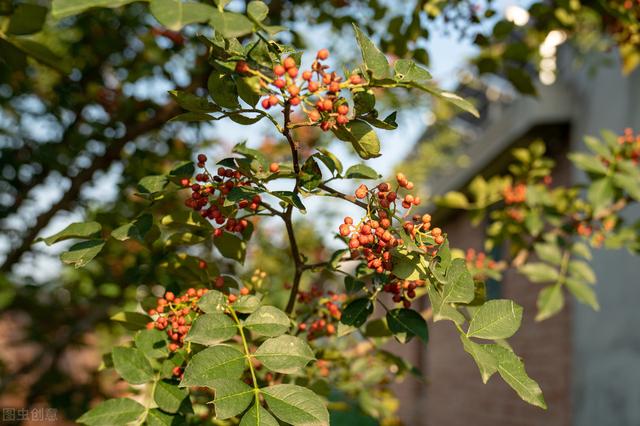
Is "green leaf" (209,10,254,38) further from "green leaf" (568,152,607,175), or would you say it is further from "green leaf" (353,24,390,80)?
"green leaf" (568,152,607,175)

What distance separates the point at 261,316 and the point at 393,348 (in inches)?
421

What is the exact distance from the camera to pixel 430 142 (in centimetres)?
922

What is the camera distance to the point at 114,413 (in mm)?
1180

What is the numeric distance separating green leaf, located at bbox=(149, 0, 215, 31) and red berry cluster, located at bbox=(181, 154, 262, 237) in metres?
0.38

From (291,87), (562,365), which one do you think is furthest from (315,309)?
(562,365)

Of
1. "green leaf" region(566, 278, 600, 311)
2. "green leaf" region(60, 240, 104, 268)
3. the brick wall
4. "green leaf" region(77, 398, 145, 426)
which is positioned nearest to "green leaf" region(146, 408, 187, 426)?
"green leaf" region(77, 398, 145, 426)

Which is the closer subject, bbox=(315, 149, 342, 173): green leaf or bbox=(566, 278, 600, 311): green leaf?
bbox=(315, 149, 342, 173): green leaf

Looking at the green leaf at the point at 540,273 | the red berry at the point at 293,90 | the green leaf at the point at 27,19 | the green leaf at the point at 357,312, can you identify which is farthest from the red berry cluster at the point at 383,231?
the green leaf at the point at 540,273

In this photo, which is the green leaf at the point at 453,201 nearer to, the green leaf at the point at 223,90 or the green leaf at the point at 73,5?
the green leaf at the point at 223,90

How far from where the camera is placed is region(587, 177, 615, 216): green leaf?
214cm

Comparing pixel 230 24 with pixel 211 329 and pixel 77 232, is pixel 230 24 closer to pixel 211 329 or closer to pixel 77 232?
pixel 211 329

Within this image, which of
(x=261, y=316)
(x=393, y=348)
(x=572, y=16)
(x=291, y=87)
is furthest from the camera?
(x=393, y=348)

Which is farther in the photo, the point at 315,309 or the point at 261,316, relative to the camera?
the point at 315,309

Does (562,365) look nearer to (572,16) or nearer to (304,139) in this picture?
(304,139)
